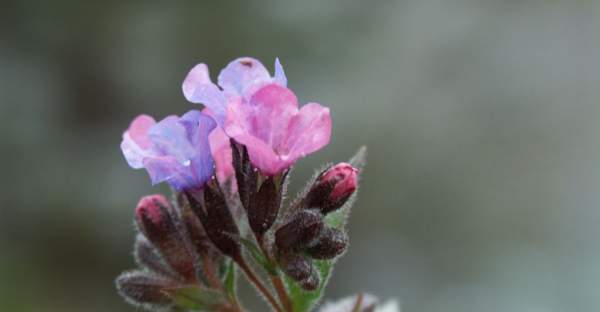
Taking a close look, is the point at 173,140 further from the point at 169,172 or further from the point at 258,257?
the point at 258,257

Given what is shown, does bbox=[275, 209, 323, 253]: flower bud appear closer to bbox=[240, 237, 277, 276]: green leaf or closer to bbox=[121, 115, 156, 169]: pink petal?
bbox=[240, 237, 277, 276]: green leaf

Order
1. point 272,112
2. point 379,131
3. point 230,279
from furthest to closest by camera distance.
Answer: point 379,131 < point 230,279 < point 272,112

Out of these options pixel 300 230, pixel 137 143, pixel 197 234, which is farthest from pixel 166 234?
pixel 300 230

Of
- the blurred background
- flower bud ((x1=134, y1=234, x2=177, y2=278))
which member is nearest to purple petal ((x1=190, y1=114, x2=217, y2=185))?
flower bud ((x1=134, y1=234, x2=177, y2=278))

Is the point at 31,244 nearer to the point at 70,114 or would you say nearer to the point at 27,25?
the point at 70,114

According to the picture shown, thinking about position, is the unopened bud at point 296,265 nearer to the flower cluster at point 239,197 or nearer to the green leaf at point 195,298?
the flower cluster at point 239,197

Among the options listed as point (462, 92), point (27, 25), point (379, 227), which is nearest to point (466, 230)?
point (379, 227)
